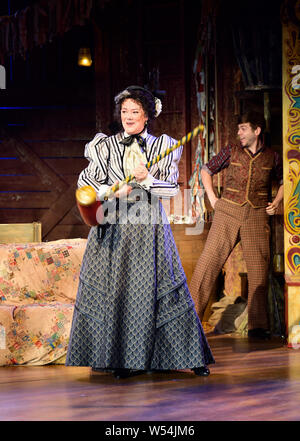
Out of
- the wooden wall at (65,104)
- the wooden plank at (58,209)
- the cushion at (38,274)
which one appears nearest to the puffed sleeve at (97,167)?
the cushion at (38,274)

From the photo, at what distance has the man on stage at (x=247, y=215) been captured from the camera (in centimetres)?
508

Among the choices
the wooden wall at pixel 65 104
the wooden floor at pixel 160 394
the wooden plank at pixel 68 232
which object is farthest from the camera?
the wooden plank at pixel 68 232

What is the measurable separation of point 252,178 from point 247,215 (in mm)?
270

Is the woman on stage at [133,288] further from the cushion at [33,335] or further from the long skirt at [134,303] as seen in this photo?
the cushion at [33,335]

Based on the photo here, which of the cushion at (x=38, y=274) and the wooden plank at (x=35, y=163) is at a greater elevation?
the wooden plank at (x=35, y=163)

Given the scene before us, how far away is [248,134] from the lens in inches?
202

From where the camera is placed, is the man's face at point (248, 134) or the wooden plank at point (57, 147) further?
the wooden plank at point (57, 147)

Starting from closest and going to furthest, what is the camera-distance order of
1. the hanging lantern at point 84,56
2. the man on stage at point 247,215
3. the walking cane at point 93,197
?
the walking cane at point 93,197
the man on stage at point 247,215
the hanging lantern at point 84,56

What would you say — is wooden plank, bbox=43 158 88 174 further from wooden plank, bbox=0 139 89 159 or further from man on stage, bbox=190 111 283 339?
man on stage, bbox=190 111 283 339

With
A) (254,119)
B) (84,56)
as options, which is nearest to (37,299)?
(254,119)

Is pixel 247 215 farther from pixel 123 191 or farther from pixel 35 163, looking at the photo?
pixel 35 163

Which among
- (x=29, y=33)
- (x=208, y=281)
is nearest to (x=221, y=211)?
(x=208, y=281)

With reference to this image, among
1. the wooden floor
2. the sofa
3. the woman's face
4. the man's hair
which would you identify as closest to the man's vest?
the man's hair

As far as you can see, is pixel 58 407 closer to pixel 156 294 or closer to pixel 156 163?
pixel 156 294
